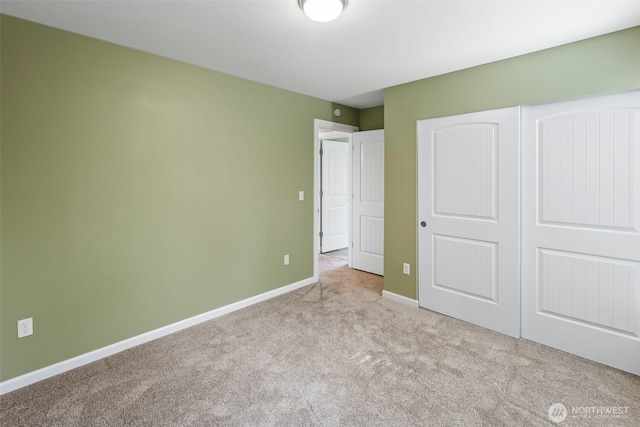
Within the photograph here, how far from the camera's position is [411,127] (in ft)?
10.8

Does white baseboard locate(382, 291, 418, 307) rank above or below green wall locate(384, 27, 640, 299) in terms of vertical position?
below

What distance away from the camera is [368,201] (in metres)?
4.52

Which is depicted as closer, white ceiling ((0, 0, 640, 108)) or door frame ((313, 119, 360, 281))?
white ceiling ((0, 0, 640, 108))

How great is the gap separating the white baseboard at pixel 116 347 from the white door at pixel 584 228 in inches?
102

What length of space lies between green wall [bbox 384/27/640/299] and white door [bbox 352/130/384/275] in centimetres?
81

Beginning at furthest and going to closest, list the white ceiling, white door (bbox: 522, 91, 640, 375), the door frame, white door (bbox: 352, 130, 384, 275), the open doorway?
the open doorway < white door (bbox: 352, 130, 384, 275) < the door frame < white door (bbox: 522, 91, 640, 375) < the white ceiling

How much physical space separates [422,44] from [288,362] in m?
2.51

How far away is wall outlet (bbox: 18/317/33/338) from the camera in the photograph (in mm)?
2076

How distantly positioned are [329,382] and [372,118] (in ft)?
11.4

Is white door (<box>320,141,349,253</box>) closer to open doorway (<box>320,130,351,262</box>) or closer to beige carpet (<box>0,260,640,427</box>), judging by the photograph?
open doorway (<box>320,130,351,262</box>)

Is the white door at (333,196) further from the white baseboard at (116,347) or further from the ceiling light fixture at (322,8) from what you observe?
the ceiling light fixture at (322,8)

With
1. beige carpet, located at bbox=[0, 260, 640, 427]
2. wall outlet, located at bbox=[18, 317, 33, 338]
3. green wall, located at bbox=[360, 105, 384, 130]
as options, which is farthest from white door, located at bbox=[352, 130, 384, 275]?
wall outlet, located at bbox=[18, 317, 33, 338]

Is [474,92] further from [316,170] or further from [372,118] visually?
[316,170]

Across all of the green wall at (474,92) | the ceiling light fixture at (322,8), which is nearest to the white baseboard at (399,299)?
the green wall at (474,92)
